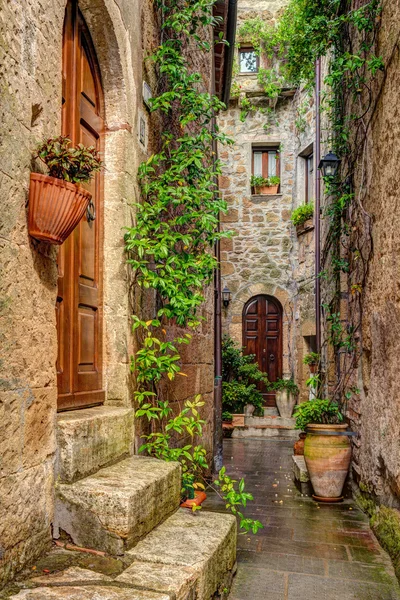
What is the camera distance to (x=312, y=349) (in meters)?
11.2

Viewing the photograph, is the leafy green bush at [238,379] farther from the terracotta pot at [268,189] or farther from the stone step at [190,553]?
the stone step at [190,553]

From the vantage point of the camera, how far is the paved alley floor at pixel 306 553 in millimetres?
2969

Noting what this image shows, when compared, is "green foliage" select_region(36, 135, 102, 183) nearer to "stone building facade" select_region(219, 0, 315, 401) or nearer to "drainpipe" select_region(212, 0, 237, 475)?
"drainpipe" select_region(212, 0, 237, 475)

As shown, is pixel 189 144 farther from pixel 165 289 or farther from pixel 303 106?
pixel 303 106

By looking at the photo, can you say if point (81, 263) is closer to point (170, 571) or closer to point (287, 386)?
point (170, 571)

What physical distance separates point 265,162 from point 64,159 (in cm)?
1073

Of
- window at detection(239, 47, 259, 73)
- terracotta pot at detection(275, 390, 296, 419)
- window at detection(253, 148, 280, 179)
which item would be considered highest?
window at detection(239, 47, 259, 73)

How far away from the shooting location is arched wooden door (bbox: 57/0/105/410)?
269 centimetres

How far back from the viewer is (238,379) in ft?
36.9

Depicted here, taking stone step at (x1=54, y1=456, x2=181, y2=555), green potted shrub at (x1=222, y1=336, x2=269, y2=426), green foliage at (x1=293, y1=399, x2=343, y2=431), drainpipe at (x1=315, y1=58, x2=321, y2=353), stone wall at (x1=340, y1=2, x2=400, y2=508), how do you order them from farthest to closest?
green potted shrub at (x1=222, y1=336, x2=269, y2=426)
drainpipe at (x1=315, y1=58, x2=321, y2=353)
green foliage at (x1=293, y1=399, x2=343, y2=431)
stone wall at (x1=340, y1=2, x2=400, y2=508)
stone step at (x1=54, y1=456, x2=181, y2=555)

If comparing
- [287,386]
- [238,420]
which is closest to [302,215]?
[287,386]

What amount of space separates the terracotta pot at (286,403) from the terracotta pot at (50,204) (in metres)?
9.46

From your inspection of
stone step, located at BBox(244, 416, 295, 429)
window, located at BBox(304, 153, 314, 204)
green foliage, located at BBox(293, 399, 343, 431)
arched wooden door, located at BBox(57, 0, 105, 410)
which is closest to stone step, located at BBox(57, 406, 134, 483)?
arched wooden door, located at BBox(57, 0, 105, 410)

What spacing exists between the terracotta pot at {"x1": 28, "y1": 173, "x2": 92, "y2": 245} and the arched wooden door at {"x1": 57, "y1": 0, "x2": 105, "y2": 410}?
590mm
